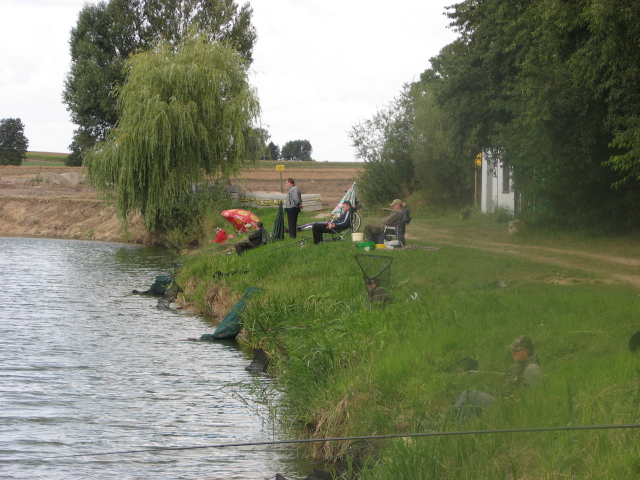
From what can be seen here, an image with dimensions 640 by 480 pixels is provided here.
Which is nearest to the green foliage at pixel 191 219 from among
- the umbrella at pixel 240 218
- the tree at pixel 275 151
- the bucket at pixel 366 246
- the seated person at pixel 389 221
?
the umbrella at pixel 240 218

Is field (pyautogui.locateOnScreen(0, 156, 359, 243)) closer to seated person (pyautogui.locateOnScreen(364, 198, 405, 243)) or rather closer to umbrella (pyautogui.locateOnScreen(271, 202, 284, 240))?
umbrella (pyautogui.locateOnScreen(271, 202, 284, 240))

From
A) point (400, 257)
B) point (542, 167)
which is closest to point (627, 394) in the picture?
point (400, 257)

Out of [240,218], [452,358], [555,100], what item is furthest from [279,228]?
[452,358]

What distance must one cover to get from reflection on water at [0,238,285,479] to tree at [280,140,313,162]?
11190 centimetres

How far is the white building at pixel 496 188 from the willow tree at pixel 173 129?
1059 cm

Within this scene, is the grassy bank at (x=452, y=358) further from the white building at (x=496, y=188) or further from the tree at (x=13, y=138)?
the tree at (x=13, y=138)

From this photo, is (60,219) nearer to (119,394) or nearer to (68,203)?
(68,203)

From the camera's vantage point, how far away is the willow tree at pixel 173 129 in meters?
32.9

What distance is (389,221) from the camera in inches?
708

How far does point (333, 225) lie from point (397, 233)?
2.37 m

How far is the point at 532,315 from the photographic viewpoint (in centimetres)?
961

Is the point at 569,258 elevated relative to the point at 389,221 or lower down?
lower down

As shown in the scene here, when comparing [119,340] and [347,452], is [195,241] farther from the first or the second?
[347,452]

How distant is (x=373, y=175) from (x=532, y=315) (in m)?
30.8
